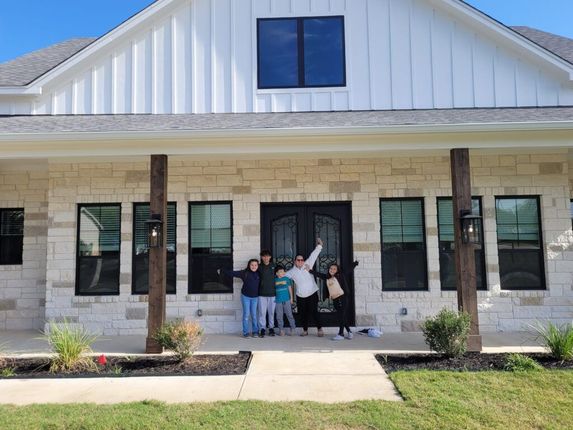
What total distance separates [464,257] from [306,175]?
10.6ft

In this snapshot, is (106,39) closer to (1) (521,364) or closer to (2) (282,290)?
(2) (282,290)

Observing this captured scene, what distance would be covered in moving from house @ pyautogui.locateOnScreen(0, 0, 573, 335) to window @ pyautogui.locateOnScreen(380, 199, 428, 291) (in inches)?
1.1

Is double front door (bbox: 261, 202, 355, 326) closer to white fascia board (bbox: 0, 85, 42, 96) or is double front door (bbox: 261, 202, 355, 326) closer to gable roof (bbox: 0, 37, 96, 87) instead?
white fascia board (bbox: 0, 85, 42, 96)

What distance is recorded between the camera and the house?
8.23m

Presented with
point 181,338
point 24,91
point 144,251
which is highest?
point 24,91

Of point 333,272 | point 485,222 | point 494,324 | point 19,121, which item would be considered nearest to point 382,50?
point 485,222

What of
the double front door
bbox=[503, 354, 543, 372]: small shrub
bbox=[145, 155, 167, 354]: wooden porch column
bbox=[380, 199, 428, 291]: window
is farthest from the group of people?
bbox=[503, 354, 543, 372]: small shrub

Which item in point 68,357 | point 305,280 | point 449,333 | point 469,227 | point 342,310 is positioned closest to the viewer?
point 68,357

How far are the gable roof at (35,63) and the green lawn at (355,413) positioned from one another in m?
6.67

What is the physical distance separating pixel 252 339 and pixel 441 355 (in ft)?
10.2

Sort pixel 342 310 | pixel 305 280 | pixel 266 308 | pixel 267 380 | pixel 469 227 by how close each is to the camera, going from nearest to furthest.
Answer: pixel 267 380 → pixel 469 227 → pixel 342 310 → pixel 305 280 → pixel 266 308

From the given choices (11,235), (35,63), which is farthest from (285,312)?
(35,63)

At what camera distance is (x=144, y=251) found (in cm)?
855

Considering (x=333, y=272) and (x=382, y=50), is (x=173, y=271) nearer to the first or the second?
(x=333, y=272)
